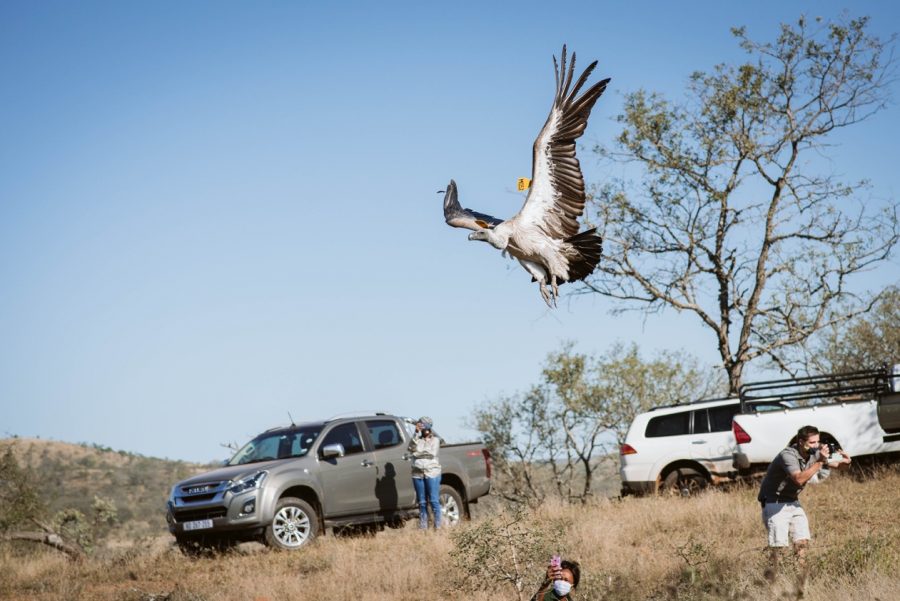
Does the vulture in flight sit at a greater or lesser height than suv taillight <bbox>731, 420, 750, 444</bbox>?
greater

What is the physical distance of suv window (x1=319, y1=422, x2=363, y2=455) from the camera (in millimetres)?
14328

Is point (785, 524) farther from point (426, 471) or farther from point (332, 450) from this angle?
point (332, 450)

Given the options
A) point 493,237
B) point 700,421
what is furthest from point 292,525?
point 493,237

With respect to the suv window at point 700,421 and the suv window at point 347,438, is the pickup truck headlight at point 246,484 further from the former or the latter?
the suv window at point 700,421

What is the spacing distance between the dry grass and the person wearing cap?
55 centimetres

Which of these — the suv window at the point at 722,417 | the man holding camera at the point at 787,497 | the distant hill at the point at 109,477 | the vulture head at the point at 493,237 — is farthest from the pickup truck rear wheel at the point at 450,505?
the distant hill at the point at 109,477

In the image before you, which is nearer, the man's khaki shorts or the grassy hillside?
the man's khaki shorts

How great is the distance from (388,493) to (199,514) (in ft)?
8.86

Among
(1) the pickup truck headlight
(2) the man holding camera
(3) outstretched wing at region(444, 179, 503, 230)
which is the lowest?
(2) the man holding camera

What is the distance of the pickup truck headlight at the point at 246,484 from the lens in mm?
13020

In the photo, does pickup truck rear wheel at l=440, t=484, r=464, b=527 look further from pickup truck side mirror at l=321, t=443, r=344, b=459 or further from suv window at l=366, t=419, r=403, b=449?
pickup truck side mirror at l=321, t=443, r=344, b=459

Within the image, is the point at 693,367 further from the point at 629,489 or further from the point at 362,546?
the point at 362,546

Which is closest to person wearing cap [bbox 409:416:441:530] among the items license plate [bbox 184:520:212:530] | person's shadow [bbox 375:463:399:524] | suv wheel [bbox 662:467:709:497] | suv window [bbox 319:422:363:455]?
person's shadow [bbox 375:463:399:524]

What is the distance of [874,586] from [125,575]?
29.7 feet
